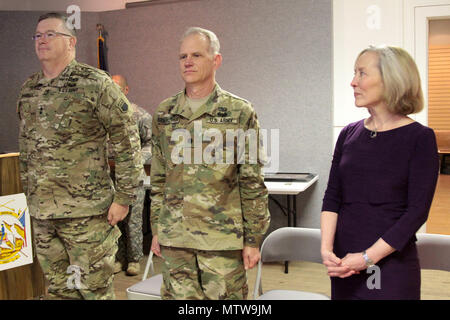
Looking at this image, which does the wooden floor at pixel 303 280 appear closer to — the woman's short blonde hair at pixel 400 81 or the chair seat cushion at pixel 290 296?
the chair seat cushion at pixel 290 296

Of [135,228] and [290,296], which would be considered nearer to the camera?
[290,296]

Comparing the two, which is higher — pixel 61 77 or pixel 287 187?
pixel 61 77

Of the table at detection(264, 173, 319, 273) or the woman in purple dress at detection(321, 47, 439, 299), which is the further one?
the table at detection(264, 173, 319, 273)

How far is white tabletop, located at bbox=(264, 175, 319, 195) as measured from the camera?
3.66 m

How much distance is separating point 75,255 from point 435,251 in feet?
5.54

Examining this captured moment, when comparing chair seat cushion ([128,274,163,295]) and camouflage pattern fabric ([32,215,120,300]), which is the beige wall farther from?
camouflage pattern fabric ([32,215,120,300])

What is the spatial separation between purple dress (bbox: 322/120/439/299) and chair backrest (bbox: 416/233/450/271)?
64cm

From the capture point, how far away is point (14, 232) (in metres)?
2.97

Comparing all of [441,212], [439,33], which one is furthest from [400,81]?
[439,33]

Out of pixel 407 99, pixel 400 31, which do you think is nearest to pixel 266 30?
pixel 400 31

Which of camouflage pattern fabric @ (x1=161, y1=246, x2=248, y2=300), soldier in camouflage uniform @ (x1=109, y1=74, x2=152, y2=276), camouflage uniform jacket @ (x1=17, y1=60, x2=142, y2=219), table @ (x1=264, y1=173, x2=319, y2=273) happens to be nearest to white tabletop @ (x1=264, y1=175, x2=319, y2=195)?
table @ (x1=264, y1=173, x2=319, y2=273)

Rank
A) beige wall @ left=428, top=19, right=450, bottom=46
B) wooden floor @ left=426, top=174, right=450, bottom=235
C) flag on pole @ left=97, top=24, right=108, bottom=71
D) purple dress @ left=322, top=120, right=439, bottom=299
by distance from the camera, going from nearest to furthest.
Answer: purple dress @ left=322, top=120, right=439, bottom=299, wooden floor @ left=426, top=174, right=450, bottom=235, flag on pole @ left=97, top=24, right=108, bottom=71, beige wall @ left=428, top=19, right=450, bottom=46

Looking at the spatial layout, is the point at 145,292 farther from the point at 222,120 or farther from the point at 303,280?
the point at 303,280

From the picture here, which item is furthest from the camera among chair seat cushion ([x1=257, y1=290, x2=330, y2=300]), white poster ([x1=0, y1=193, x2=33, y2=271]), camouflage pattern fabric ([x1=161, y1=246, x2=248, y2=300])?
white poster ([x1=0, y1=193, x2=33, y2=271])
